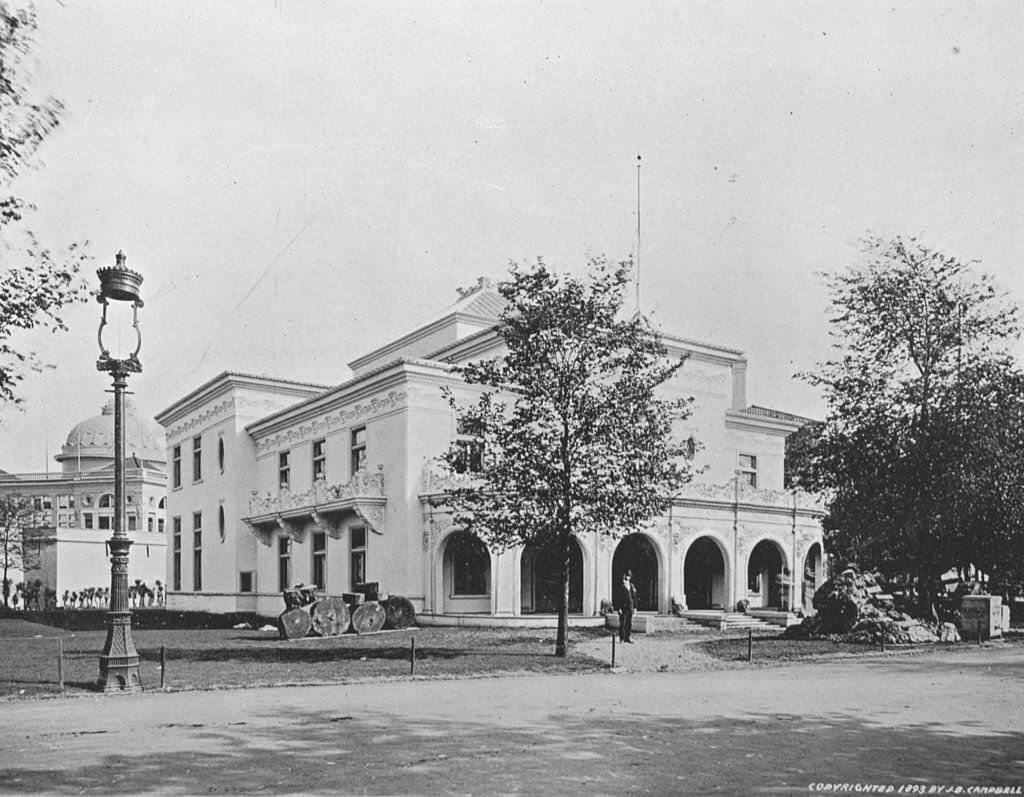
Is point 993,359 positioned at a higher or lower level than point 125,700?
higher

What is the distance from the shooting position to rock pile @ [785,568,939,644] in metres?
23.0

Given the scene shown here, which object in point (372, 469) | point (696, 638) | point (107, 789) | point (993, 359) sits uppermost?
point (993, 359)

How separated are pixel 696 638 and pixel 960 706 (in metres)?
12.2

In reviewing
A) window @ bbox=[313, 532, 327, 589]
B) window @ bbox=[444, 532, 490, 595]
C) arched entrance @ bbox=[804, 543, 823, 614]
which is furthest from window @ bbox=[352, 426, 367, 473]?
arched entrance @ bbox=[804, 543, 823, 614]

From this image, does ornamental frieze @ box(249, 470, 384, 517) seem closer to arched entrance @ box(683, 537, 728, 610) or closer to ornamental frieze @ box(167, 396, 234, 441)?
ornamental frieze @ box(167, 396, 234, 441)

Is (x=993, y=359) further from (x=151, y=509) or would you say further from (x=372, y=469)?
(x=151, y=509)

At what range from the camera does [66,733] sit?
33.2 feet

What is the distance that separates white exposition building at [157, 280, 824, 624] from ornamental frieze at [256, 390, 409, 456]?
8 centimetres

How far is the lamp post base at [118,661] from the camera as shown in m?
13.8

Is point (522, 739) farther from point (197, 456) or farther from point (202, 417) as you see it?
point (197, 456)

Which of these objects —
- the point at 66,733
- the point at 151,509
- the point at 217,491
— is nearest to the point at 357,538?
the point at 217,491

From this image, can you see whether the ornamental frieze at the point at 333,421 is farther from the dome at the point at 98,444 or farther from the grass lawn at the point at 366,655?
the dome at the point at 98,444

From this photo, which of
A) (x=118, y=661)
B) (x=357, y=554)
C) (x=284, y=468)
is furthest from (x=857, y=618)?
(x=284, y=468)

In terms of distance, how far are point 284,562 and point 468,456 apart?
2066cm
